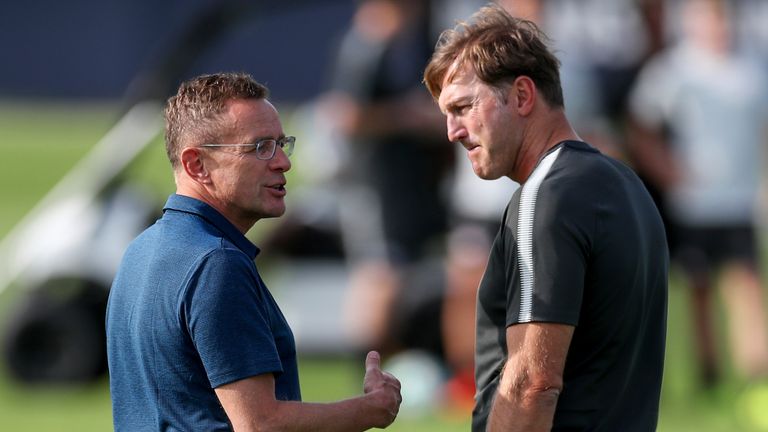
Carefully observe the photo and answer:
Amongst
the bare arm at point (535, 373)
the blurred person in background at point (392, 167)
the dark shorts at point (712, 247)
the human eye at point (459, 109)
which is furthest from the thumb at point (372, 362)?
the dark shorts at point (712, 247)

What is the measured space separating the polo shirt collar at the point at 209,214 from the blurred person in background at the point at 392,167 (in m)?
4.83

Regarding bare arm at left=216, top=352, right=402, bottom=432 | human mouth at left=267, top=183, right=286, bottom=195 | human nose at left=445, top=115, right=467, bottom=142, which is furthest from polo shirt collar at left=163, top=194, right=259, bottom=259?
human nose at left=445, top=115, right=467, bottom=142

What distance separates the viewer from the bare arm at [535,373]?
3.18 metres

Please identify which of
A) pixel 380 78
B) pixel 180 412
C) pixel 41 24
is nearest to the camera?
pixel 180 412

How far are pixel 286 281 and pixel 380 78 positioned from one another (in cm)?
175

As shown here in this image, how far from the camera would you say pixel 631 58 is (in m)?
8.48

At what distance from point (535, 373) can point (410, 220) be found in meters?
5.11

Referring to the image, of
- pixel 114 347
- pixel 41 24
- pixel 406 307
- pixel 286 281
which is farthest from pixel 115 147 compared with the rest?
pixel 41 24

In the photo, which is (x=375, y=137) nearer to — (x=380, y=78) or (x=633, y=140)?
(x=380, y=78)

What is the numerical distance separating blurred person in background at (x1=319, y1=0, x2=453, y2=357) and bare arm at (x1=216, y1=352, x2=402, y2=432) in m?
4.90

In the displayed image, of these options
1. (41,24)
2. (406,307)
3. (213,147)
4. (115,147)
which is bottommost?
(406,307)

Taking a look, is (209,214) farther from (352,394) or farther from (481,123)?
(352,394)

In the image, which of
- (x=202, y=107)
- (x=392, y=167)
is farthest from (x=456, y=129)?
(x=392, y=167)

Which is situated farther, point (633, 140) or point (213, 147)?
point (633, 140)
